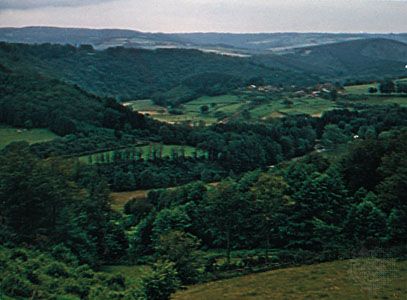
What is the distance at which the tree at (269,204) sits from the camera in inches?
938

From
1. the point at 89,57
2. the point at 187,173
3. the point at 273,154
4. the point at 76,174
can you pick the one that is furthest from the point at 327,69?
the point at 76,174

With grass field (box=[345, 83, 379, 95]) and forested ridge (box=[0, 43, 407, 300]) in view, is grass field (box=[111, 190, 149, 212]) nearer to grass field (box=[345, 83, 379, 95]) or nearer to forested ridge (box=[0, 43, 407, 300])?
forested ridge (box=[0, 43, 407, 300])

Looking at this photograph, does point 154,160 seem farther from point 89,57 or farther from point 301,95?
point 89,57

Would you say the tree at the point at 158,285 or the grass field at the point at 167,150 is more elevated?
the tree at the point at 158,285

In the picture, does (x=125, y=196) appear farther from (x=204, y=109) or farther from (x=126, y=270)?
(x=204, y=109)

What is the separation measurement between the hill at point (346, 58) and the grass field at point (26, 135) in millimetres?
109242

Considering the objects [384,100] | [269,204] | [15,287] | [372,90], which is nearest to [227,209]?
[269,204]

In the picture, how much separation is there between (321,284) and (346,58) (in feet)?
586

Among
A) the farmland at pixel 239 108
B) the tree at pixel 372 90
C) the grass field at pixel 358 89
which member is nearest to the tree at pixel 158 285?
the farmland at pixel 239 108

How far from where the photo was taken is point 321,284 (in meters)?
17.1

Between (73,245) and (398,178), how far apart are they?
15077mm

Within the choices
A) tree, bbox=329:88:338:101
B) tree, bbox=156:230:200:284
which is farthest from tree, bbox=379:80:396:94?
tree, bbox=156:230:200:284

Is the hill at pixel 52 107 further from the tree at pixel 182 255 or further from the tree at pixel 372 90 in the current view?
the tree at pixel 182 255

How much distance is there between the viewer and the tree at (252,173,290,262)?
23.8 meters
